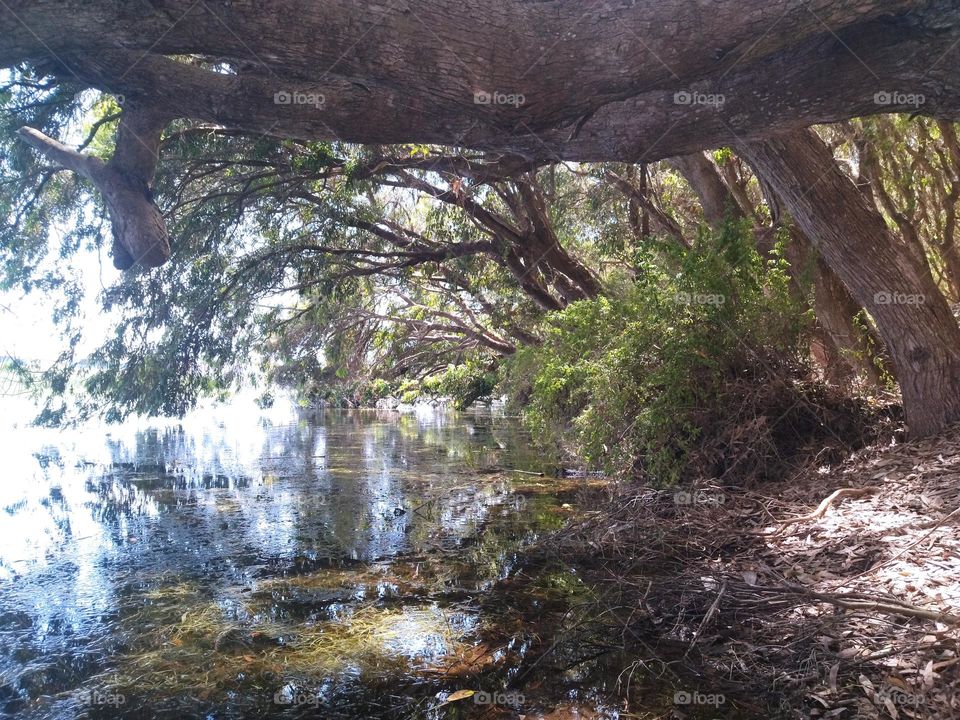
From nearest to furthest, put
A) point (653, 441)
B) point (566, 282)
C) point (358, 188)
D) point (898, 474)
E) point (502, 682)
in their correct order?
point (502, 682) < point (898, 474) < point (653, 441) < point (358, 188) < point (566, 282)

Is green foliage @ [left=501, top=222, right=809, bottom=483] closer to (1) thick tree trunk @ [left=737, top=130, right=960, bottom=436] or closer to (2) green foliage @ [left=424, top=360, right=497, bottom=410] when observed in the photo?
(1) thick tree trunk @ [left=737, top=130, right=960, bottom=436]

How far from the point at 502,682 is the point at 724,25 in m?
3.30

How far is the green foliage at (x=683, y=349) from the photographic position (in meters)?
5.42

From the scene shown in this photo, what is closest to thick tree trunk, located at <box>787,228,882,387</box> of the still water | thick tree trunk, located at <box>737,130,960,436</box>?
thick tree trunk, located at <box>737,130,960,436</box>

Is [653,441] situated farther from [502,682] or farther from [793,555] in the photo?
Result: [502,682]

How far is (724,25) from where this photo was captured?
3.49m

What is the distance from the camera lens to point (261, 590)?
4.08 metres

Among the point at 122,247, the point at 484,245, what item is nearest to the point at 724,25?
the point at 122,247

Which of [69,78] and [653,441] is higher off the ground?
[69,78]

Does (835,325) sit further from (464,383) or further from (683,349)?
(464,383)

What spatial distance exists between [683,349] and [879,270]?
1724 mm

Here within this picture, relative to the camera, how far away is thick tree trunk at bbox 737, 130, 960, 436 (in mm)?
5324

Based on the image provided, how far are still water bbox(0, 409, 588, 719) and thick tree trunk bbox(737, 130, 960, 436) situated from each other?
3.07m

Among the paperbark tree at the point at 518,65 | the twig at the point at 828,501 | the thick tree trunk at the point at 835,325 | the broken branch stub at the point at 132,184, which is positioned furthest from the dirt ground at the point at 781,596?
the broken branch stub at the point at 132,184
